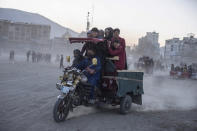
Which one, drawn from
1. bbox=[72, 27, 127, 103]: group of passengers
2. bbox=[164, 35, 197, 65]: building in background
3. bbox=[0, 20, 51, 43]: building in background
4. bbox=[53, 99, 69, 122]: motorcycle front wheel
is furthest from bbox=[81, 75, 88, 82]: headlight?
bbox=[164, 35, 197, 65]: building in background

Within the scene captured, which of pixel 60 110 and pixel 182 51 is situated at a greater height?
pixel 182 51

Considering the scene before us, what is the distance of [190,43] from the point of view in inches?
4299

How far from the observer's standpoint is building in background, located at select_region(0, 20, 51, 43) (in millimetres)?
85188

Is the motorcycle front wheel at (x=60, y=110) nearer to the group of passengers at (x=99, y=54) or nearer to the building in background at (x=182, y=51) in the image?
the group of passengers at (x=99, y=54)

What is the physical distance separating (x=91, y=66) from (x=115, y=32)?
5.09ft

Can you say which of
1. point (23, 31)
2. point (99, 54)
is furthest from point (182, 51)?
point (99, 54)

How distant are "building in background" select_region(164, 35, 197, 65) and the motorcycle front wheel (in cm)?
9830

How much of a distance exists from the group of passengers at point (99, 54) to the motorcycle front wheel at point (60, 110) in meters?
1.00

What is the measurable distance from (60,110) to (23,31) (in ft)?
285

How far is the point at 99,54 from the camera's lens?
24.6 feet

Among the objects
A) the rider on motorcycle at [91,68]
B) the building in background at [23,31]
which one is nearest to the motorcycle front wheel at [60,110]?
the rider on motorcycle at [91,68]

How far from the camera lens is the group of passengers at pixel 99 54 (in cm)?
711

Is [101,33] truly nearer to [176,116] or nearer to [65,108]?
[65,108]

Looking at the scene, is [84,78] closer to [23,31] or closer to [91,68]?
[91,68]
